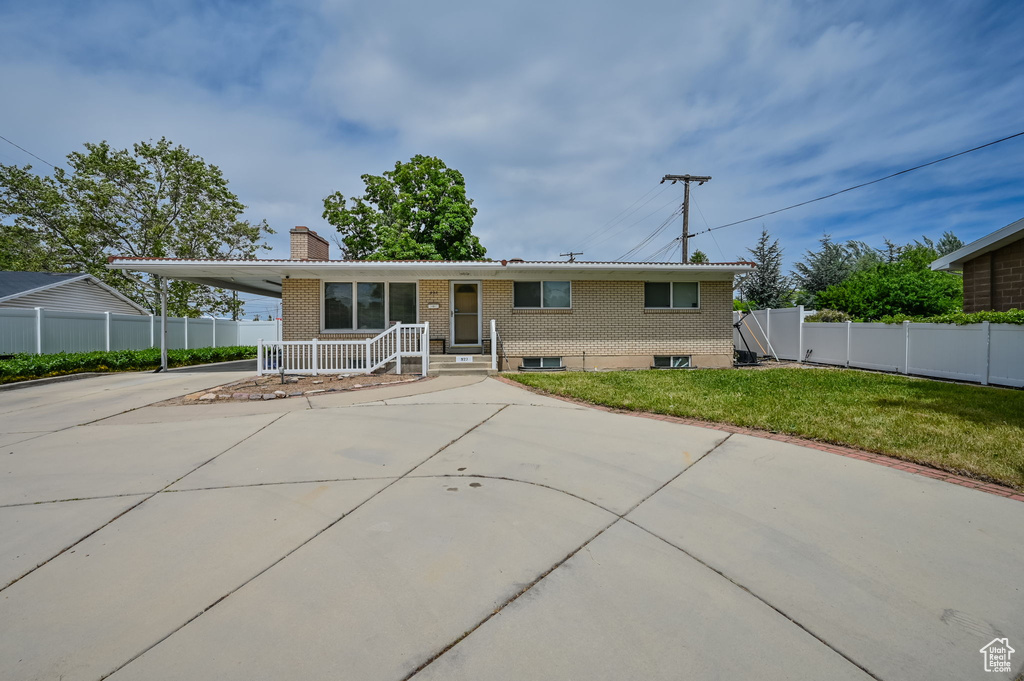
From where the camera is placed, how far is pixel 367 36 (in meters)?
9.27

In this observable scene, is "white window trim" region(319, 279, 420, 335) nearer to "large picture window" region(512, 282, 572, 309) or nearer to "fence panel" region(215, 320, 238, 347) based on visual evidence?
"large picture window" region(512, 282, 572, 309)

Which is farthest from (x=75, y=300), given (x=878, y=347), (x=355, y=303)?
(x=878, y=347)

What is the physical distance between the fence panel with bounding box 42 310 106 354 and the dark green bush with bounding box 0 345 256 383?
35.9 inches

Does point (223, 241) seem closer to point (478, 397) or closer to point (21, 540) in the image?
point (478, 397)

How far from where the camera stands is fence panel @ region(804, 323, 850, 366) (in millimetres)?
12977

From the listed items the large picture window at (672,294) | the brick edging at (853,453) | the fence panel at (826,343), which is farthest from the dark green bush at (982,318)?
the brick edging at (853,453)

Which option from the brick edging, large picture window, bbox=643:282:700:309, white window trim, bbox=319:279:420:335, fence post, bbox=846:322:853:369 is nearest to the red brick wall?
fence post, bbox=846:322:853:369

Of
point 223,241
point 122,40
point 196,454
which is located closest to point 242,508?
point 196,454

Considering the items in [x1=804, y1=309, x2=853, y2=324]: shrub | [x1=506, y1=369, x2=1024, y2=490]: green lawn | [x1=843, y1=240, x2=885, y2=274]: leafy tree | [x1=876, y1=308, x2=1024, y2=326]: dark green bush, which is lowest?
[x1=506, y1=369, x2=1024, y2=490]: green lawn

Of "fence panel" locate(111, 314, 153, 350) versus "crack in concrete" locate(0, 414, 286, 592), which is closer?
"crack in concrete" locate(0, 414, 286, 592)

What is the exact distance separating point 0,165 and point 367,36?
26101 mm

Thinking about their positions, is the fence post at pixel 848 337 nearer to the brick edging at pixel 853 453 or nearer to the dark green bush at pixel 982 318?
the dark green bush at pixel 982 318

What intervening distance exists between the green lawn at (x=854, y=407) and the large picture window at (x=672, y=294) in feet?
10.3

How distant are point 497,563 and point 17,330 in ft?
53.6
